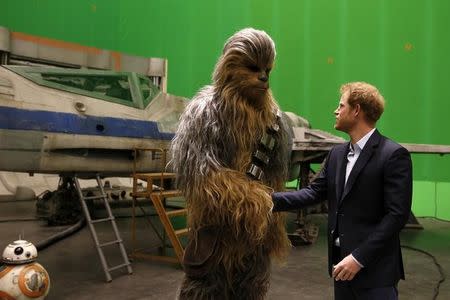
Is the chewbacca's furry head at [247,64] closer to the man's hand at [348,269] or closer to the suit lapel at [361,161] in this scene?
the suit lapel at [361,161]

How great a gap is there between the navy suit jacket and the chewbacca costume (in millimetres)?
178

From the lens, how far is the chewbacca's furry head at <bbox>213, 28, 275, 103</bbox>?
1820mm

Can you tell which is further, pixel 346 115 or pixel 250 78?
pixel 346 115

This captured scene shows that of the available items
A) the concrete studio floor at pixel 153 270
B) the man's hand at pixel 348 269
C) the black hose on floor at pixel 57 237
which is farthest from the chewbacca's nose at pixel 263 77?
the black hose on floor at pixel 57 237

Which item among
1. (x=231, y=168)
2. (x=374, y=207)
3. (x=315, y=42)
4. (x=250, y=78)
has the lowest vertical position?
(x=374, y=207)

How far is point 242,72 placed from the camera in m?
1.82

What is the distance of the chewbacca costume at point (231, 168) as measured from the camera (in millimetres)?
1726

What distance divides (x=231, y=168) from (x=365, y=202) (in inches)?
23.2

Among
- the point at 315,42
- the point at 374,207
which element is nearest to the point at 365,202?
the point at 374,207

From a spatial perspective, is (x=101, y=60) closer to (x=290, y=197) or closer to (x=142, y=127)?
(x=142, y=127)

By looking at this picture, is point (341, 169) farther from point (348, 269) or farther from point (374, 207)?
point (348, 269)

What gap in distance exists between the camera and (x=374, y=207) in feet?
6.23

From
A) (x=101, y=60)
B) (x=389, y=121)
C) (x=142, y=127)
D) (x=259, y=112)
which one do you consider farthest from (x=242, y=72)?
(x=101, y=60)

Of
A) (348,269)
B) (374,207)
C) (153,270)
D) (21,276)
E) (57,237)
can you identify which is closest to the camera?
(348,269)
